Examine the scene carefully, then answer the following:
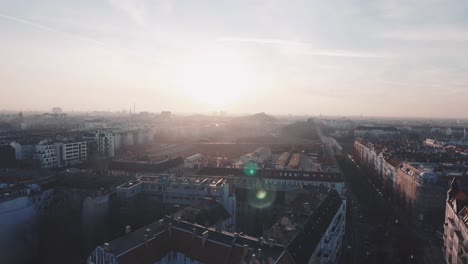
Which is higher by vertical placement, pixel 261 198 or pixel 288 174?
pixel 288 174

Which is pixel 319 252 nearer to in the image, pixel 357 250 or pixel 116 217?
pixel 357 250

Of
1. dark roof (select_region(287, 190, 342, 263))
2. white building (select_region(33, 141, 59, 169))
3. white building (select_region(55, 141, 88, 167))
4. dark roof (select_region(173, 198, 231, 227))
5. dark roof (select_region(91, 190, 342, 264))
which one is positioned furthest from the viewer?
white building (select_region(55, 141, 88, 167))

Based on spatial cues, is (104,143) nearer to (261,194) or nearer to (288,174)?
(288,174)

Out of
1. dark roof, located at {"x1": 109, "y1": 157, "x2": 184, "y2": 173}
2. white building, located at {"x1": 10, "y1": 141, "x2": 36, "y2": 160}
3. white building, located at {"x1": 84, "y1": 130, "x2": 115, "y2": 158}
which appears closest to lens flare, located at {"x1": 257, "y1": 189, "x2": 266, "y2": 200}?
dark roof, located at {"x1": 109, "y1": 157, "x2": 184, "y2": 173}

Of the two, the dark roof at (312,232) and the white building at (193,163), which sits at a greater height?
the dark roof at (312,232)

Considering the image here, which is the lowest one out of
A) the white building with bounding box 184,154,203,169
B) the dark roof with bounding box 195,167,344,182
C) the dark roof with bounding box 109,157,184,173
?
the white building with bounding box 184,154,203,169

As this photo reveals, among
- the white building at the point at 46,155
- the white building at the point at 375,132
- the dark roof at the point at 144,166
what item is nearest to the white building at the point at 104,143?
the white building at the point at 46,155

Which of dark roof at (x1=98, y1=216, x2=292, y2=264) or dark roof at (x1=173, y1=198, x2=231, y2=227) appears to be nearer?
dark roof at (x1=98, y1=216, x2=292, y2=264)

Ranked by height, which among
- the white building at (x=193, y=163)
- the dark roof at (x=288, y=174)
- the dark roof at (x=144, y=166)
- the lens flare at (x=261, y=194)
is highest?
the dark roof at (x=288, y=174)

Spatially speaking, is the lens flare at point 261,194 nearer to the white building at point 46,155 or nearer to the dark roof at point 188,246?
the dark roof at point 188,246

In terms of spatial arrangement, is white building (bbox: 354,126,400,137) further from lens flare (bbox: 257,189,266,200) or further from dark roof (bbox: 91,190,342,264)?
dark roof (bbox: 91,190,342,264)

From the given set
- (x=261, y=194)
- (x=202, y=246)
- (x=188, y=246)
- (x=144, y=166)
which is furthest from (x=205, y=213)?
(x=144, y=166)
